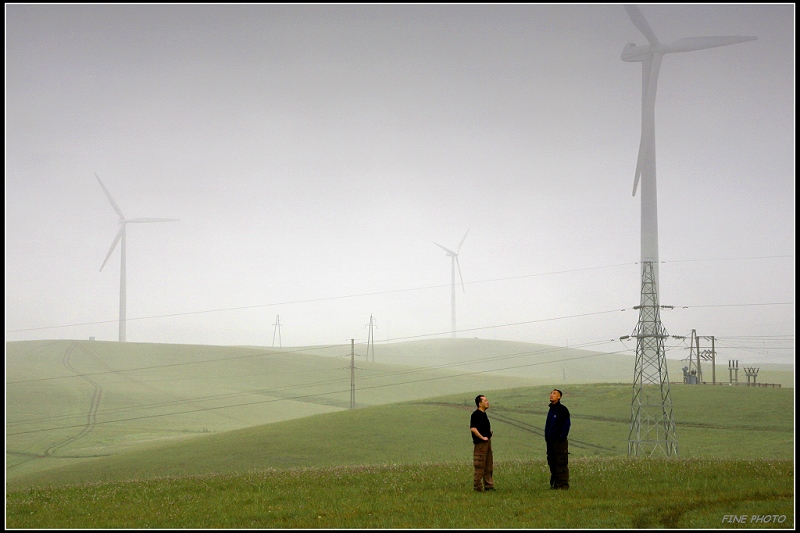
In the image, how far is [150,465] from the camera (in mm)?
45250

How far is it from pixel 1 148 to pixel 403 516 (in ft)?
34.0

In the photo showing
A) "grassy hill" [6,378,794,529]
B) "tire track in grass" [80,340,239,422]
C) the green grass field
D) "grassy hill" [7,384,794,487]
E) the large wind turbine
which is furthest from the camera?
"tire track in grass" [80,340,239,422]

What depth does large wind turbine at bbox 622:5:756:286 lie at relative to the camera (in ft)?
213

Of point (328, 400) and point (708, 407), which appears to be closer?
point (708, 407)

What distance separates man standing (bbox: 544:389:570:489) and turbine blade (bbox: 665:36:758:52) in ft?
207

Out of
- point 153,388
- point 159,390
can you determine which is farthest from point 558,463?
point 153,388

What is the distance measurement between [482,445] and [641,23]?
210 feet

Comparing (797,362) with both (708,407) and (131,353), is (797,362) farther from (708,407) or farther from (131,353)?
(131,353)

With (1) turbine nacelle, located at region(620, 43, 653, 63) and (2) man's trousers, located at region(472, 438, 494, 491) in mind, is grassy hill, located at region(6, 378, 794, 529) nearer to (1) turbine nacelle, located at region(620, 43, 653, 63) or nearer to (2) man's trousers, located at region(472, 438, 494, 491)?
(2) man's trousers, located at region(472, 438, 494, 491)

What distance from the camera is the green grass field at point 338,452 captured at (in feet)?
46.8

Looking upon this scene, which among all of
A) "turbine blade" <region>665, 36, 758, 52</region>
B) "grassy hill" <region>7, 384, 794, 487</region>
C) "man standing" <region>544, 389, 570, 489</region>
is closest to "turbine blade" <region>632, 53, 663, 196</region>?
"turbine blade" <region>665, 36, 758, 52</region>

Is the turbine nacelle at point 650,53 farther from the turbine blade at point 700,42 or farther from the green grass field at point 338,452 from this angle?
the green grass field at point 338,452

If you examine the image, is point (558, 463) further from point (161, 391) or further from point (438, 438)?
point (161, 391)

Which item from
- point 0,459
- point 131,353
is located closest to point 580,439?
point 0,459
